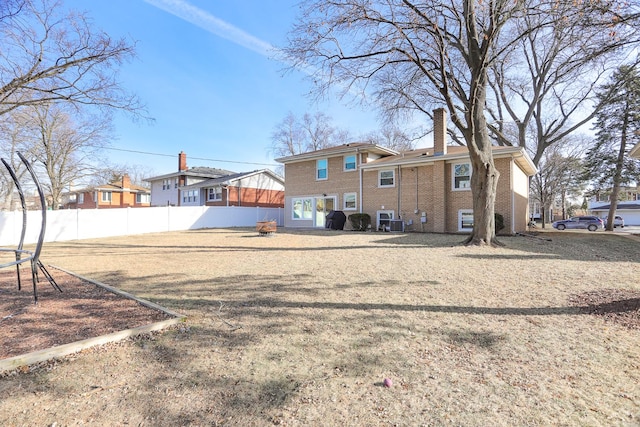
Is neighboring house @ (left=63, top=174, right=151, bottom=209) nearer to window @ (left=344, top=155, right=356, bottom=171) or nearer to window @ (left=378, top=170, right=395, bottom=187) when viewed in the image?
window @ (left=344, top=155, right=356, bottom=171)

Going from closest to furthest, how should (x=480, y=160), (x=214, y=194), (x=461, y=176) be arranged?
(x=480, y=160)
(x=461, y=176)
(x=214, y=194)

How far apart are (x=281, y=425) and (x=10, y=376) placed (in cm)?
253

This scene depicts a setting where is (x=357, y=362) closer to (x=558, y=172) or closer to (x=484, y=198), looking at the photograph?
(x=484, y=198)

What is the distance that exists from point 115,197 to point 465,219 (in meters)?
42.1

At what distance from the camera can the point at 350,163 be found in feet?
71.6

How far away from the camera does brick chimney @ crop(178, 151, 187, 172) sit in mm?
35281

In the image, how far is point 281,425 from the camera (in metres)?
2.26

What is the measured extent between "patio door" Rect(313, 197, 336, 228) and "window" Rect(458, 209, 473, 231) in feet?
27.0

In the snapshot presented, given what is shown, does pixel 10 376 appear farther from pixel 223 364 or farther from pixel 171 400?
pixel 223 364

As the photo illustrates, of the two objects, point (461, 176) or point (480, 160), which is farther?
point (461, 176)

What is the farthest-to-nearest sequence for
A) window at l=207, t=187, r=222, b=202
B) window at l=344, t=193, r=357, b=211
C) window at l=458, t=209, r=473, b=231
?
1. window at l=207, t=187, r=222, b=202
2. window at l=344, t=193, r=357, b=211
3. window at l=458, t=209, r=473, b=231

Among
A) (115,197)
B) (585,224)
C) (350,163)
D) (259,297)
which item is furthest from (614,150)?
(115,197)

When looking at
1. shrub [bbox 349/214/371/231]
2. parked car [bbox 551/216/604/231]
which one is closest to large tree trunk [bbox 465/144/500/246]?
shrub [bbox 349/214/371/231]

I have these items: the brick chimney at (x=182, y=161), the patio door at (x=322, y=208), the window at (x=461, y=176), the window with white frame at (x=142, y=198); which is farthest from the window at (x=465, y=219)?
the window with white frame at (x=142, y=198)
